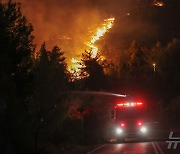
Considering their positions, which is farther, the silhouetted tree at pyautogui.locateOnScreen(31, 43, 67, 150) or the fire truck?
the fire truck

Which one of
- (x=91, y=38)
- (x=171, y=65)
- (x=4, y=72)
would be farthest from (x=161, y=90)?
(x=4, y=72)

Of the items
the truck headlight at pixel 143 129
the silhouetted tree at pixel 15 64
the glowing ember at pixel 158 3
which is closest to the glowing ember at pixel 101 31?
the glowing ember at pixel 158 3

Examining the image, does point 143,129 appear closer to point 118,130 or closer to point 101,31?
point 118,130

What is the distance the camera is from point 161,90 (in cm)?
7800

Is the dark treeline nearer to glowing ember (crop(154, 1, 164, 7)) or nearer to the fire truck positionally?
the fire truck

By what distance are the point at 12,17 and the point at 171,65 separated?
57346 millimetres

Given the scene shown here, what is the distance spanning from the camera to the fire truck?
134 feet

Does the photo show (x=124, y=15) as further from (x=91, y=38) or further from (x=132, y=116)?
(x=132, y=116)

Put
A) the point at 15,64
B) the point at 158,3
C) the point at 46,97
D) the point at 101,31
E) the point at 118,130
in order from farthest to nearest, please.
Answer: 1. the point at 158,3
2. the point at 101,31
3. the point at 118,130
4. the point at 15,64
5. the point at 46,97

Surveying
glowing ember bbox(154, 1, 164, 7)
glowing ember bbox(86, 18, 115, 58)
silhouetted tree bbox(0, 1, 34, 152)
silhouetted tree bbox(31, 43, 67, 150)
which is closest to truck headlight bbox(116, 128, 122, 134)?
silhouetted tree bbox(0, 1, 34, 152)

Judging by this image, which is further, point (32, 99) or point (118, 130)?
point (118, 130)

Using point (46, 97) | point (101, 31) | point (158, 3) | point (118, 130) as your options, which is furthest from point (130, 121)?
point (158, 3)

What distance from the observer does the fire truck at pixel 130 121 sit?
40969 mm

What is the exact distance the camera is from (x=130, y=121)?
41.6 metres
